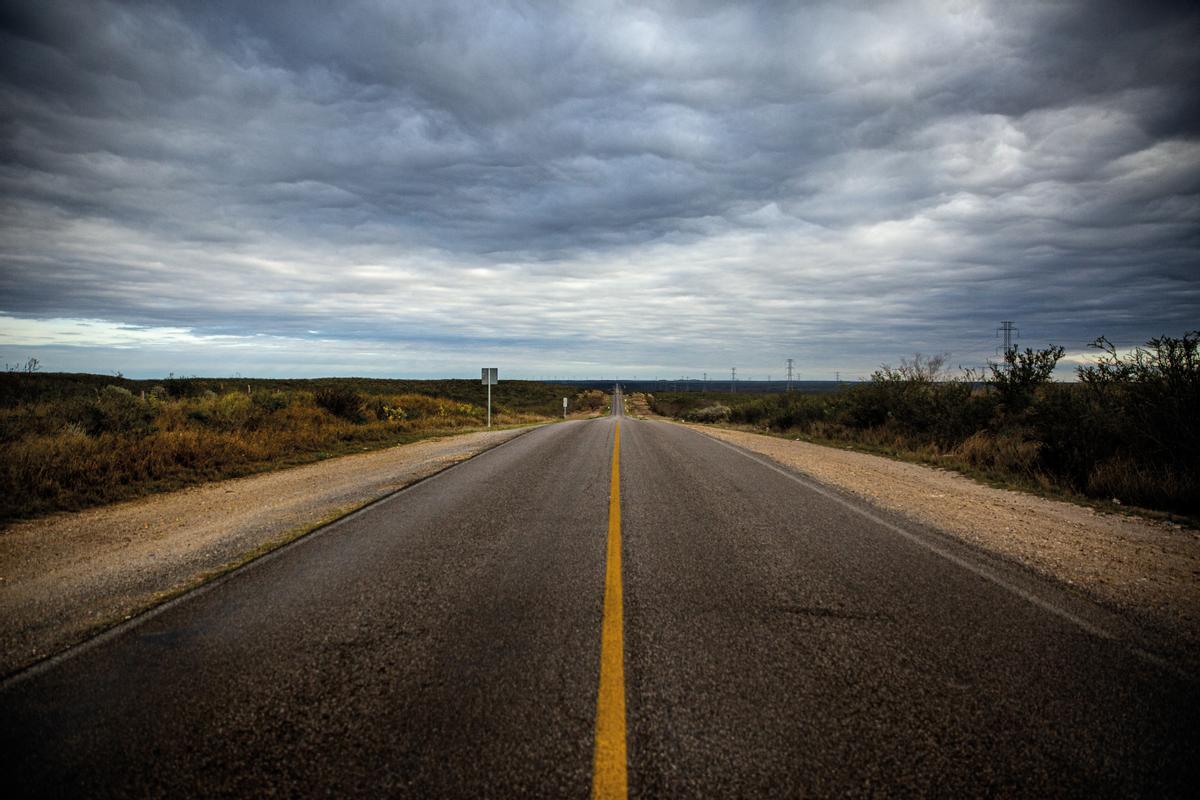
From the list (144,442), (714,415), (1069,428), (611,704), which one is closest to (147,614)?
(611,704)

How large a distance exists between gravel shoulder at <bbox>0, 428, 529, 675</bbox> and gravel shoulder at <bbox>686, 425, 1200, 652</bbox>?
783cm

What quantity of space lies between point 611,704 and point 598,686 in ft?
0.60

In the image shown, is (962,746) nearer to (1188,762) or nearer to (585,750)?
(1188,762)

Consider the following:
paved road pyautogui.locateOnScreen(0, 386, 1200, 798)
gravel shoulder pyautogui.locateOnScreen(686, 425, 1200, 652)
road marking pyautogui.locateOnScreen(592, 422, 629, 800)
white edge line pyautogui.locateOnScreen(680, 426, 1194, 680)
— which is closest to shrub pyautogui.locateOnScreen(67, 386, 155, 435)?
paved road pyautogui.locateOnScreen(0, 386, 1200, 798)

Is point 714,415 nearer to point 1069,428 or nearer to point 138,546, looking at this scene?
point 1069,428

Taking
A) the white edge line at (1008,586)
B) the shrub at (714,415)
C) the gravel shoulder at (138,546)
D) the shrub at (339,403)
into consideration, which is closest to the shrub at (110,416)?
the gravel shoulder at (138,546)

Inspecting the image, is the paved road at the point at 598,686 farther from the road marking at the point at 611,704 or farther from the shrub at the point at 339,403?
the shrub at the point at 339,403

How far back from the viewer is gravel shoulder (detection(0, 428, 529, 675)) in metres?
4.00

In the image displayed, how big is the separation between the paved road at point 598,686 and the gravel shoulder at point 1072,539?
0.50 meters

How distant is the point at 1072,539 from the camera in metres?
6.25

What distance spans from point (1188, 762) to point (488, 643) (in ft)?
11.9

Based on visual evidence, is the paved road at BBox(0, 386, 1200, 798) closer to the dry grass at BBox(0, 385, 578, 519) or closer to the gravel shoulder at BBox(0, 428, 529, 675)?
the gravel shoulder at BBox(0, 428, 529, 675)

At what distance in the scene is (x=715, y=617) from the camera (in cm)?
394

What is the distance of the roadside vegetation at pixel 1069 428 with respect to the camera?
28.7 feet
